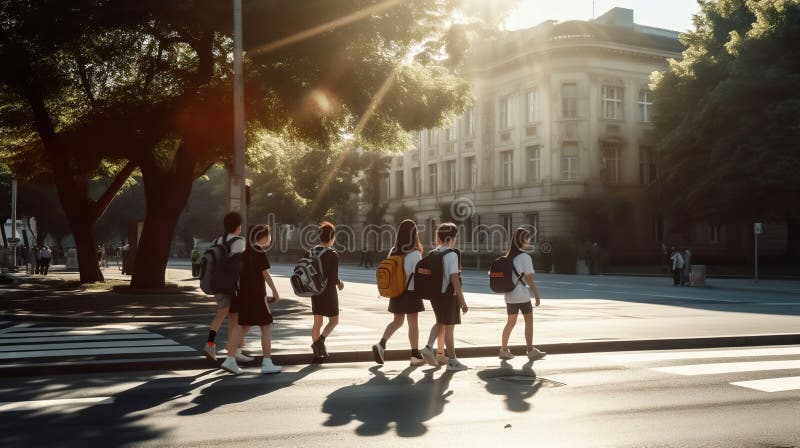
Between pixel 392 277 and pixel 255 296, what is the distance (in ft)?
5.27

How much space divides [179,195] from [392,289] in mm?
15321

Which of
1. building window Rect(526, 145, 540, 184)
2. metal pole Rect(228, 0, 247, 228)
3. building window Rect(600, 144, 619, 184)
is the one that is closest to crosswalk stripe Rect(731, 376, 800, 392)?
metal pole Rect(228, 0, 247, 228)

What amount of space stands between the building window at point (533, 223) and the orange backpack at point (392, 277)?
45019 millimetres

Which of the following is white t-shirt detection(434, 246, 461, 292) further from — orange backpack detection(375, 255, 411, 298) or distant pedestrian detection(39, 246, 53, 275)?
distant pedestrian detection(39, 246, 53, 275)

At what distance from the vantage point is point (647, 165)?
5719 cm

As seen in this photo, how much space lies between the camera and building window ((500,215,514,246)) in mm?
57375

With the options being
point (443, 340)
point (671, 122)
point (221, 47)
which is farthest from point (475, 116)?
point (443, 340)

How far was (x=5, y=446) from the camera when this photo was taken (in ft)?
18.5

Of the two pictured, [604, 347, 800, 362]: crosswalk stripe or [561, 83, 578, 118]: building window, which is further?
[561, 83, 578, 118]: building window

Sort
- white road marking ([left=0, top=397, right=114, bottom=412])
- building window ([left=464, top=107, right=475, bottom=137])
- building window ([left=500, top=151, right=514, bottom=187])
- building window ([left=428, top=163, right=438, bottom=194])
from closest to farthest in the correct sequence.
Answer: white road marking ([left=0, top=397, right=114, bottom=412]) → building window ([left=500, top=151, right=514, bottom=187]) → building window ([left=464, top=107, right=475, bottom=137]) → building window ([left=428, top=163, right=438, bottom=194])

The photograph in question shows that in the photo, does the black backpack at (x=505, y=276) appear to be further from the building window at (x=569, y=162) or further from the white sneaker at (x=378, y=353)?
the building window at (x=569, y=162)

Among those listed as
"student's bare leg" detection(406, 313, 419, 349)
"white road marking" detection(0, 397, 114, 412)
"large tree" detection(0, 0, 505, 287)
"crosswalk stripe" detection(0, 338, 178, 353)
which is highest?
"large tree" detection(0, 0, 505, 287)

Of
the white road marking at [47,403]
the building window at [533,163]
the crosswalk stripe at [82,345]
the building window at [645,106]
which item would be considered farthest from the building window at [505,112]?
the white road marking at [47,403]

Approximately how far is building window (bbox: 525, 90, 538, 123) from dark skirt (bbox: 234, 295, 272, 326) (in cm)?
4871
